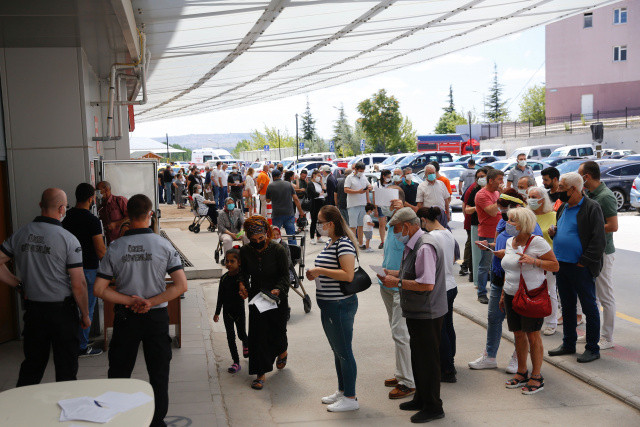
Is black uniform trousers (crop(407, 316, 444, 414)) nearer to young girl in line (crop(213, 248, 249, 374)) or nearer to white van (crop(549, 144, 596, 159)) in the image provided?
young girl in line (crop(213, 248, 249, 374))

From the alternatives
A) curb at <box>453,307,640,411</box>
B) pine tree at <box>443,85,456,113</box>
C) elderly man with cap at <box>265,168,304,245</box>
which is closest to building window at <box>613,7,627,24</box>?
elderly man with cap at <box>265,168,304,245</box>

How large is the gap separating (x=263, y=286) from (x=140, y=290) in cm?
188

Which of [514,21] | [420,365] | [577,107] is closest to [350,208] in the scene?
[514,21]

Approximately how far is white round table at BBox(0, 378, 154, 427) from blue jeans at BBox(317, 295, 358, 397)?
8.02 ft

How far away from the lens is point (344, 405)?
20.9 feet

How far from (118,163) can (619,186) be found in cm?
1897

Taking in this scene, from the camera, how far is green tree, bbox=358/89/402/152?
8038 cm

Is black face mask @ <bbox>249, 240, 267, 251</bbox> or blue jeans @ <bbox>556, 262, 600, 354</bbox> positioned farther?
blue jeans @ <bbox>556, 262, 600, 354</bbox>

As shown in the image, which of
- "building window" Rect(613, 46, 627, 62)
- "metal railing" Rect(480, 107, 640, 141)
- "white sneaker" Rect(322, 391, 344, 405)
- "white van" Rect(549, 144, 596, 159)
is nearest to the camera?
"white sneaker" Rect(322, 391, 344, 405)

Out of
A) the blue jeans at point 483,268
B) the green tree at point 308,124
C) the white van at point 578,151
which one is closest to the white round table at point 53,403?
the blue jeans at point 483,268

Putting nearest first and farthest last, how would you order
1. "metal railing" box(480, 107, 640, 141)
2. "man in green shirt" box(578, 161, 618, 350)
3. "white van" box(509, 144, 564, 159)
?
"man in green shirt" box(578, 161, 618, 350) → "white van" box(509, 144, 564, 159) → "metal railing" box(480, 107, 640, 141)

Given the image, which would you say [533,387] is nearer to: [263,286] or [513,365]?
[513,365]

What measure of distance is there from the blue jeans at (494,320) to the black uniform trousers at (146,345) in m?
3.50

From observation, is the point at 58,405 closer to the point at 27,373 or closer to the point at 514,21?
the point at 27,373
